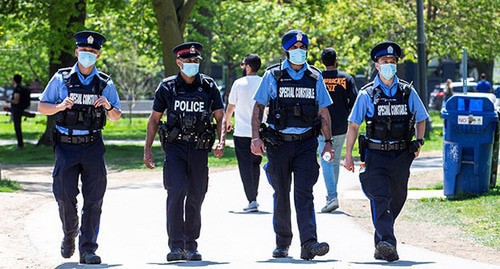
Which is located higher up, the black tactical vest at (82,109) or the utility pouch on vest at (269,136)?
the black tactical vest at (82,109)

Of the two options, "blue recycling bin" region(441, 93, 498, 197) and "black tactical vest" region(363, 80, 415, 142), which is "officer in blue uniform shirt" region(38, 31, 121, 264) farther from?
"blue recycling bin" region(441, 93, 498, 197)

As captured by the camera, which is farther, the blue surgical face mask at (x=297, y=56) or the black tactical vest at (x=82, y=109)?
the blue surgical face mask at (x=297, y=56)

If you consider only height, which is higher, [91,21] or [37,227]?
[91,21]

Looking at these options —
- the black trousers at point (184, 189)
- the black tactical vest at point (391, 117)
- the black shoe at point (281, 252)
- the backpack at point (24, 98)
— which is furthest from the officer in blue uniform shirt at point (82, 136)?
the backpack at point (24, 98)

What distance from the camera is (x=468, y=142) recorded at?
1562 cm

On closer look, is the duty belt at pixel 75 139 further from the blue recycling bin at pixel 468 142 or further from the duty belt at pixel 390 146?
the blue recycling bin at pixel 468 142

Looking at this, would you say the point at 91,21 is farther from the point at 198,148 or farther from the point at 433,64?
the point at 433,64

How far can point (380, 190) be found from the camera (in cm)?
1027

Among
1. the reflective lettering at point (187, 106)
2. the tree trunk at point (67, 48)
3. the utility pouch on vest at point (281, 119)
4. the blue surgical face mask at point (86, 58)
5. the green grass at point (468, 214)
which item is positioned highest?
the tree trunk at point (67, 48)

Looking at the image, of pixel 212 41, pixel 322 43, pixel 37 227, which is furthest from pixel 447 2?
pixel 37 227

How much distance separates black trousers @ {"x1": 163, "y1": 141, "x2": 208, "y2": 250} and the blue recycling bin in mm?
5962

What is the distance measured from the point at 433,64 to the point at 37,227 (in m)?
58.1

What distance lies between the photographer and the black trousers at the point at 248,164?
1402cm

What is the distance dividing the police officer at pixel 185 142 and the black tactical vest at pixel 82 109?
499mm
